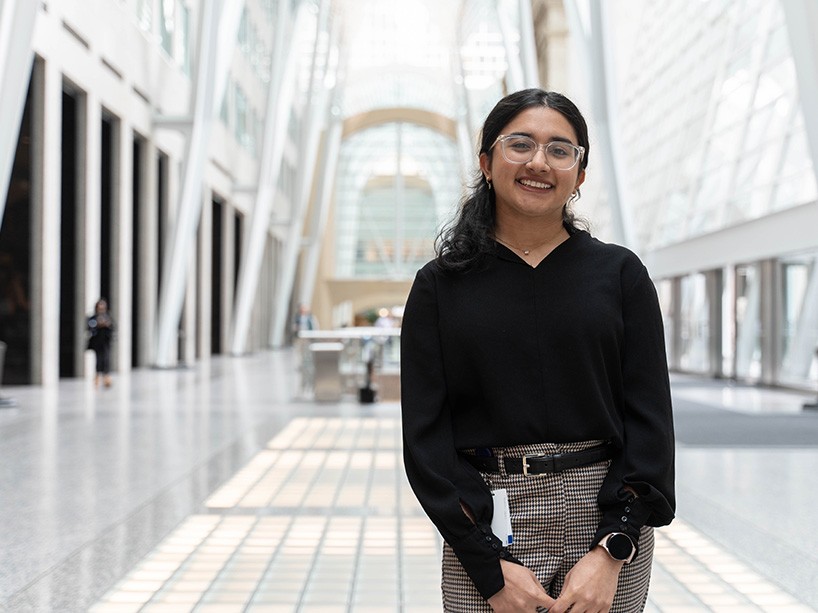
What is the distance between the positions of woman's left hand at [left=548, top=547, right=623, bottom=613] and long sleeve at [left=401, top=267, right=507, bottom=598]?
146mm

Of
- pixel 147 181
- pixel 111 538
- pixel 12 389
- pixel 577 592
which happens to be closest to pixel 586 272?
pixel 577 592

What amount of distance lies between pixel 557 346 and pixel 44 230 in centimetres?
1888

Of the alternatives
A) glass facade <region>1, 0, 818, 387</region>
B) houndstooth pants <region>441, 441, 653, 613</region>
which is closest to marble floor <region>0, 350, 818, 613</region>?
houndstooth pants <region>441, 441, 653, 613</region>

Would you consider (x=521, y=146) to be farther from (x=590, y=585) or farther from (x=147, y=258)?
(x=147, y=258)

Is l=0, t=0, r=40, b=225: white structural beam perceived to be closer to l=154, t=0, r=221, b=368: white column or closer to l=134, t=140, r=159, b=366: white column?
l=154, t=0, r=221, b=368: white column

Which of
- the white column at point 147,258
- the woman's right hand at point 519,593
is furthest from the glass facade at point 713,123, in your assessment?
the woman's right hand at point 519,593

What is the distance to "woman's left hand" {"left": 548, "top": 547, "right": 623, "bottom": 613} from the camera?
211cm

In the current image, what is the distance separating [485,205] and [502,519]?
2.35ft

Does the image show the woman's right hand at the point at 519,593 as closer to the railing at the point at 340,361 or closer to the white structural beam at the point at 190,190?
the railing at the point at 340,361

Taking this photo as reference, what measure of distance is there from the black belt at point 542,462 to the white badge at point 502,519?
7cm

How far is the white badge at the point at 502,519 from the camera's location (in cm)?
213

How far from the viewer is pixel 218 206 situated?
3975cm

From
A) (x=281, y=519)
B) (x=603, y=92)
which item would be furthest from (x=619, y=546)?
(x=603, y=92)

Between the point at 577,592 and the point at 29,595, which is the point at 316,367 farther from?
the point at 577,592
